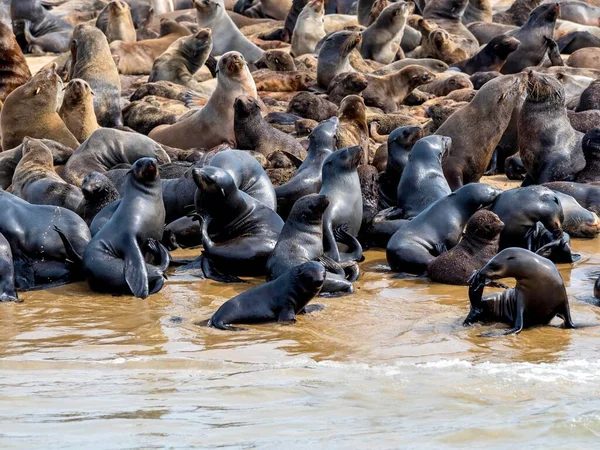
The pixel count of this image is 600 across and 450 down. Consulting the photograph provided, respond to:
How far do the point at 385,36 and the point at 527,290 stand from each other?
1344cm

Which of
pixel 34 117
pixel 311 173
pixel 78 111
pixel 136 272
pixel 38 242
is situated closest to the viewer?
pixel 136 272

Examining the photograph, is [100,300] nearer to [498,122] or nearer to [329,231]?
[329,231]

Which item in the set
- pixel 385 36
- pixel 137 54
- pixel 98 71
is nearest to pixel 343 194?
pixel 98 71

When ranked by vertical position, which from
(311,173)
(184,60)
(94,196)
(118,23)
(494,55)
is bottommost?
(94,196)

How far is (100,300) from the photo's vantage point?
23.4 feet

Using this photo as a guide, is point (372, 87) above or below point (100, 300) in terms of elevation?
above

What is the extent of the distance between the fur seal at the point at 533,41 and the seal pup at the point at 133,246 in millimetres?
10024

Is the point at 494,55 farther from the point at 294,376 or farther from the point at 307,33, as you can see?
the point at 294,376

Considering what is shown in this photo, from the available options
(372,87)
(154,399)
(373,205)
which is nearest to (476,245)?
(373,205)

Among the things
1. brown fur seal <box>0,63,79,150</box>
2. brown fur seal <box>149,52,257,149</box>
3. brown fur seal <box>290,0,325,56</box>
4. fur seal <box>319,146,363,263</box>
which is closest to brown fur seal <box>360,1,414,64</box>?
brown fur seal <box>290,0,325,56</box>

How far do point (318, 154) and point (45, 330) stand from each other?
3.78 metres

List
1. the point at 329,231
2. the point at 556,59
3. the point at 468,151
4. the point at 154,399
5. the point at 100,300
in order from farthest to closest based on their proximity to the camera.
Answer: the point at 556,59 < the point at 468,151 < the point at 329,231 < the point at 100,300 < the point at 154,399

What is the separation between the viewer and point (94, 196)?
8.73 m

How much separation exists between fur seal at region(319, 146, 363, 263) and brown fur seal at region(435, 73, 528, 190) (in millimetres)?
1967
